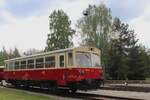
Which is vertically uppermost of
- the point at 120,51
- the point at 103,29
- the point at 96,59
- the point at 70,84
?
the point at 103,29

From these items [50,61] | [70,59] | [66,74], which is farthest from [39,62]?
[70,59]

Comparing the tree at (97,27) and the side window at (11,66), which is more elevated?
the tree at (97,27)

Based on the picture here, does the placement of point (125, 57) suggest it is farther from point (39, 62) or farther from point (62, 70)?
point (62, 70)

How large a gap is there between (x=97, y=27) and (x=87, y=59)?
46.5 meters

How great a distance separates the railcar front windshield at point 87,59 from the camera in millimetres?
25125

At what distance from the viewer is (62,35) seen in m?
78.4

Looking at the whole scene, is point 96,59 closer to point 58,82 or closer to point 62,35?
point 58,82

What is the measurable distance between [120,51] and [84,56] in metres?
44.6

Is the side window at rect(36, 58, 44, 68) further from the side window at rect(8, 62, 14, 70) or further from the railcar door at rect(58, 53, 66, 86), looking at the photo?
the side window at rect(8, 62, 14, 70)

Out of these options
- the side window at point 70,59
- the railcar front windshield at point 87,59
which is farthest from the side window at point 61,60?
the railcar front windshield at point 87,59

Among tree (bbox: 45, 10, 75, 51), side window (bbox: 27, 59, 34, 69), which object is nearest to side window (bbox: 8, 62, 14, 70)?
side window (bbox: 27, 59, 34, 69)

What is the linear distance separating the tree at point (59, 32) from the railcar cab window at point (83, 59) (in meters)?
50.8

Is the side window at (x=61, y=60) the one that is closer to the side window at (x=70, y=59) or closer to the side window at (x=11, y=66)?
the side window at (x=70, y=59)

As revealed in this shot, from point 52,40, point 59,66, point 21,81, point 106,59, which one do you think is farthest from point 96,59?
point 52,40
